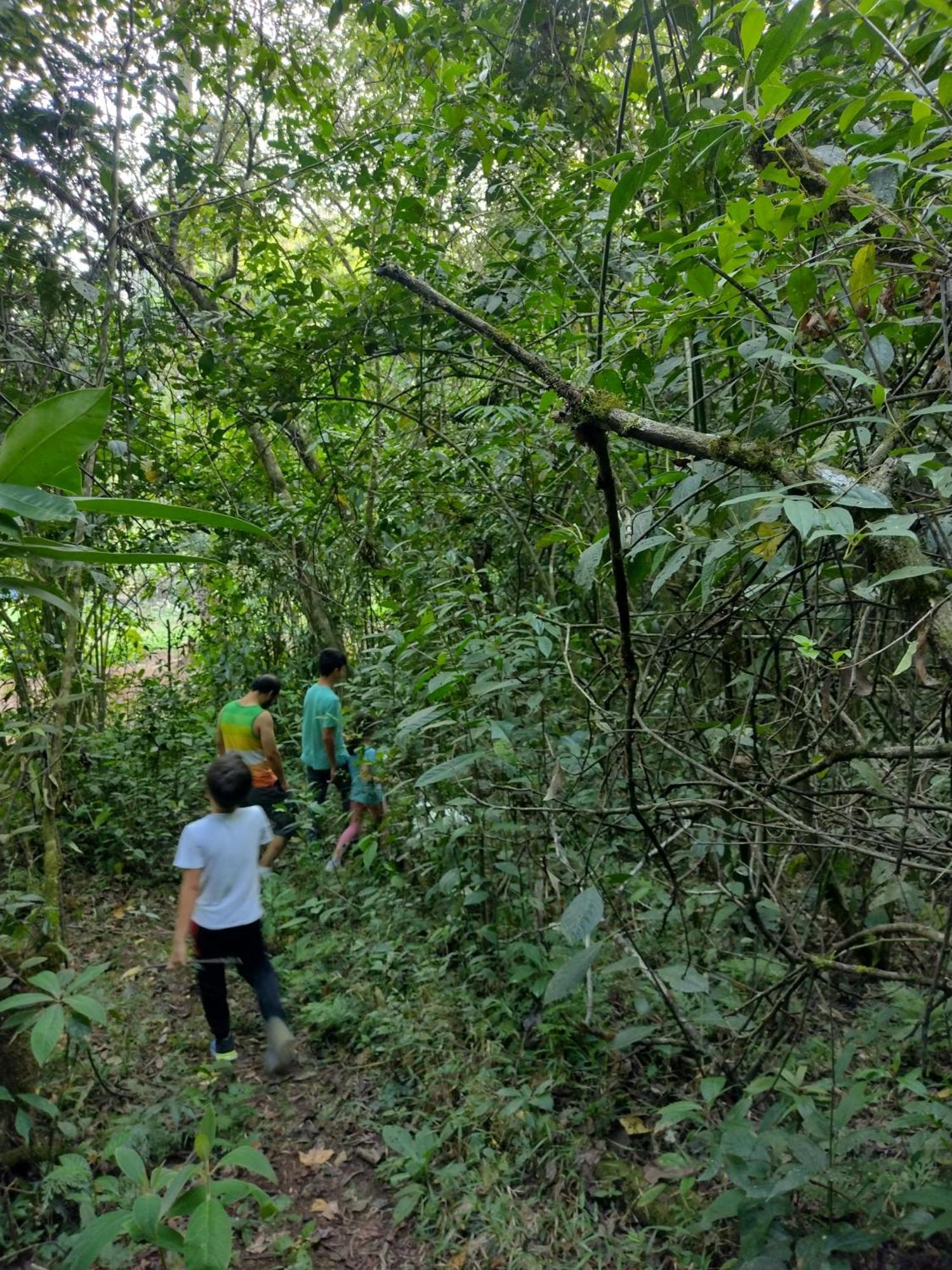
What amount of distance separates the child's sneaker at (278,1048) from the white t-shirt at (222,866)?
1.45 feet

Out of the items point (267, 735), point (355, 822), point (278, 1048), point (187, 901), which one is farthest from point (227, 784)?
point (267, 735)

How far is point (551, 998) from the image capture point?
1.77 m

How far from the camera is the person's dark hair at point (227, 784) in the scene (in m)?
3.24

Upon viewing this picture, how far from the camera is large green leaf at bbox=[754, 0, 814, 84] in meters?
1.14

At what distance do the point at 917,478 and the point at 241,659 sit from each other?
6400 mm

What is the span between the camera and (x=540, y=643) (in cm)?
236

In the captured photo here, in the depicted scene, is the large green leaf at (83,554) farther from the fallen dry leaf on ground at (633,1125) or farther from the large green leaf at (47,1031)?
the fallen dry leaf on ground at (633,1125)

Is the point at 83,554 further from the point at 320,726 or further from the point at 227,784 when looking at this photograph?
the point at 320,726

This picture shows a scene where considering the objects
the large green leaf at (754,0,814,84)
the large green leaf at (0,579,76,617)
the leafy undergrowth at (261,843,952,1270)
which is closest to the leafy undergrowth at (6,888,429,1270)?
the leafy undergrowth at (261,843,952,1270)

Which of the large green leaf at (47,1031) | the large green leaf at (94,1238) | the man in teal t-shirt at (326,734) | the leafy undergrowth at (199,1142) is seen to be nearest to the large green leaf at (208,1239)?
the leafy undergrowth at (199,1142)

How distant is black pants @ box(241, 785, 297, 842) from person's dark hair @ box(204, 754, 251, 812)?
149 cm

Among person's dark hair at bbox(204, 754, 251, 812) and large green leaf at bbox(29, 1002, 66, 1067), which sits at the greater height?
person's dark hair at bbox(204, 754, 251, 812)

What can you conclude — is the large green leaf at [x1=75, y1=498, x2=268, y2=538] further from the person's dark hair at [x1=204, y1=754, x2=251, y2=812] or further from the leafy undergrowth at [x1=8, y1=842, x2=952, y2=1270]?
the person's dark hair at [x1=204, y1=754, x2=251, y2=812]

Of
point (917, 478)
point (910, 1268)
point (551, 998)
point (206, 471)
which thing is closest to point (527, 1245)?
point (910, 1268)
